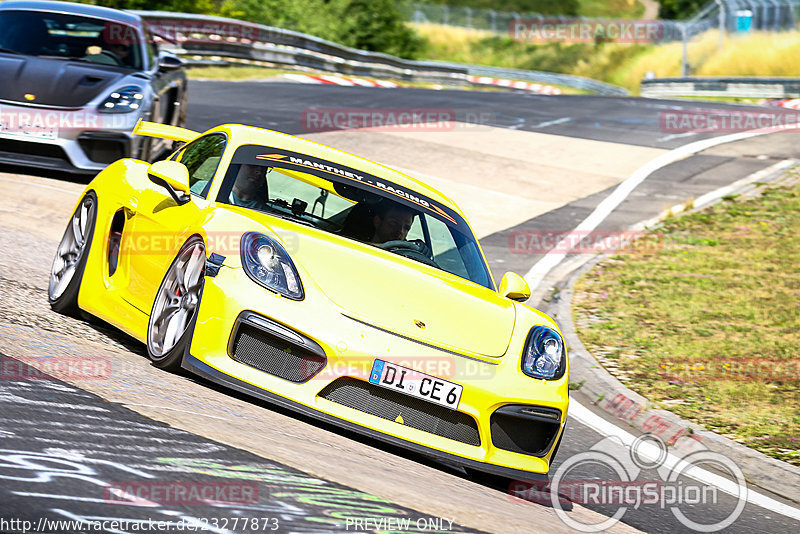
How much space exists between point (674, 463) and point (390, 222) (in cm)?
226

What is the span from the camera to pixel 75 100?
9.75m

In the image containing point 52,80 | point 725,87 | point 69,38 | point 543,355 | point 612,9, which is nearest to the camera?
point 543,355

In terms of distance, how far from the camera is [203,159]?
6.47m

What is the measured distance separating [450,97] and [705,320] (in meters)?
15.1

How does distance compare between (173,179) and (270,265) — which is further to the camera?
(173,179)

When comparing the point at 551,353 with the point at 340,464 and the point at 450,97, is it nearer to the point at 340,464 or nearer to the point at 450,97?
the point at 340,464
